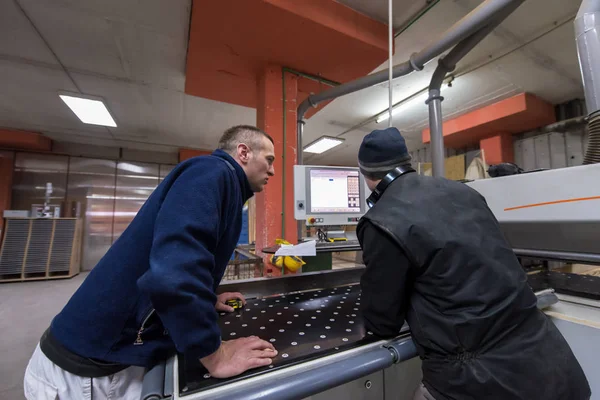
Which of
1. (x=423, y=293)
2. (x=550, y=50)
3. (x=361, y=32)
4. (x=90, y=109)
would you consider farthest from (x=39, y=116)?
(x=550, y=50)

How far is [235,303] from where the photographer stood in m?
1.16

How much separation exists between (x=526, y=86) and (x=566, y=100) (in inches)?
42.3

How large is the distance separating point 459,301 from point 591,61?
133cm

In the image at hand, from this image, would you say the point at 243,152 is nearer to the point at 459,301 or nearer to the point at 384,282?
the point at 384,282

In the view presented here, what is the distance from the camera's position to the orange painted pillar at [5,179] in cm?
552

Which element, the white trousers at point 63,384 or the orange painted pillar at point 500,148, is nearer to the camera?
the white trousers at point 63,384

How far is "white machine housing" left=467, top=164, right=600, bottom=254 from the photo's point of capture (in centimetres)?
100

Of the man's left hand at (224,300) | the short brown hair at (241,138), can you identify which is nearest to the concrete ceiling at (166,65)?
the short brown hair at (241,138)

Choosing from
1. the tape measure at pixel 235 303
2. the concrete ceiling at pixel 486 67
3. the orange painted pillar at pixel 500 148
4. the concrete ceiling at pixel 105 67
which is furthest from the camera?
the orange painted pillar at pixel 500 148

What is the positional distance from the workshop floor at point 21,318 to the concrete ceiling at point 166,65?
3.17 metres

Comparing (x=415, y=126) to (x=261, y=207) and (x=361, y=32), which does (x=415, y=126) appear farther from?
(x=261, y=207)

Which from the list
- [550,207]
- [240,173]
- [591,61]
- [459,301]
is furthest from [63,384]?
[591,61]

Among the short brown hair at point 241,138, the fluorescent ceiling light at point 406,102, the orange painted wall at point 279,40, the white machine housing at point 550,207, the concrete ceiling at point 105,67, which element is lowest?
the white machine housing at point 550,207

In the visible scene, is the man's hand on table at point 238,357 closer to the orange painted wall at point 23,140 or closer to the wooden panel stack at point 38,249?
the wooden panel stack at point 38,249
